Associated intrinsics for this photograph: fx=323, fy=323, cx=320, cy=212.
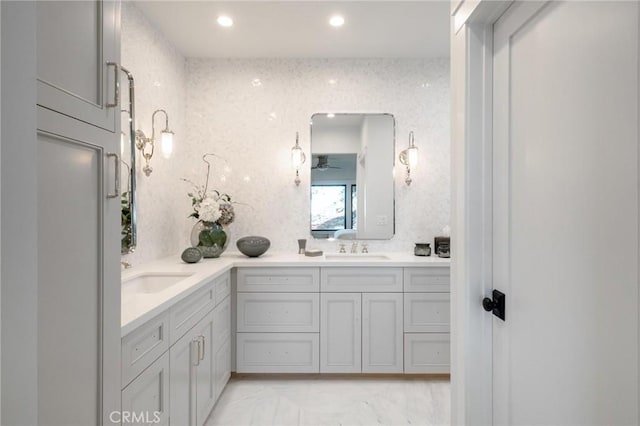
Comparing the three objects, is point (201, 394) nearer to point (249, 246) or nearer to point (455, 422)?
point (249, 246)

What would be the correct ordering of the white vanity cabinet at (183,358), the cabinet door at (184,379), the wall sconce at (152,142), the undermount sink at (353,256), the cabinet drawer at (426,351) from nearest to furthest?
the white vanity cabinet at (183,358), the cabinet door at (184,379), the wall sconce at (152,142), the cabinet drawer at (426,351), the undermount sink at (353,256)

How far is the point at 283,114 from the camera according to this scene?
292 cm

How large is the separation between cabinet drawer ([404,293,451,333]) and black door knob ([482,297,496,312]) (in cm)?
136

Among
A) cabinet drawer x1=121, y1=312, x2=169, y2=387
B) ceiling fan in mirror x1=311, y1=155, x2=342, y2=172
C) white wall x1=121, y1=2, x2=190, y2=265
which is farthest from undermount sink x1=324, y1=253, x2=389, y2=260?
cabinet drawer x1=121, y1=312, x2=169, y2=387

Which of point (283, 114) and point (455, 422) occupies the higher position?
point (283, 114)

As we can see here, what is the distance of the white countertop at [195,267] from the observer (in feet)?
3.97

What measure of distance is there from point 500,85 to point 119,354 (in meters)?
1.50

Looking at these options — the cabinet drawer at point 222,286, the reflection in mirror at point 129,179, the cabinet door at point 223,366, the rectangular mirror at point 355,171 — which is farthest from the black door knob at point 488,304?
the reflection in mirror at point 129,179

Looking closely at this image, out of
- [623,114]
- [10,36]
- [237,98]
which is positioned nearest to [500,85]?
[623,114]

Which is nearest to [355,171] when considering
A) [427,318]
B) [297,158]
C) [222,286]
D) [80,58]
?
[297,158]

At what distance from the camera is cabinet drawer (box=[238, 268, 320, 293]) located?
2.44 m

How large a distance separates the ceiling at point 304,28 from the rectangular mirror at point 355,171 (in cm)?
57

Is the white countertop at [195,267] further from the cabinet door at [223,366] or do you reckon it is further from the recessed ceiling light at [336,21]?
the recessed ceiling light at [336,21]

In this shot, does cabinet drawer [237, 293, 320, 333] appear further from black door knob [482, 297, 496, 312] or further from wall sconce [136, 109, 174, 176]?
black door knob [482, 297, 496, 312]
